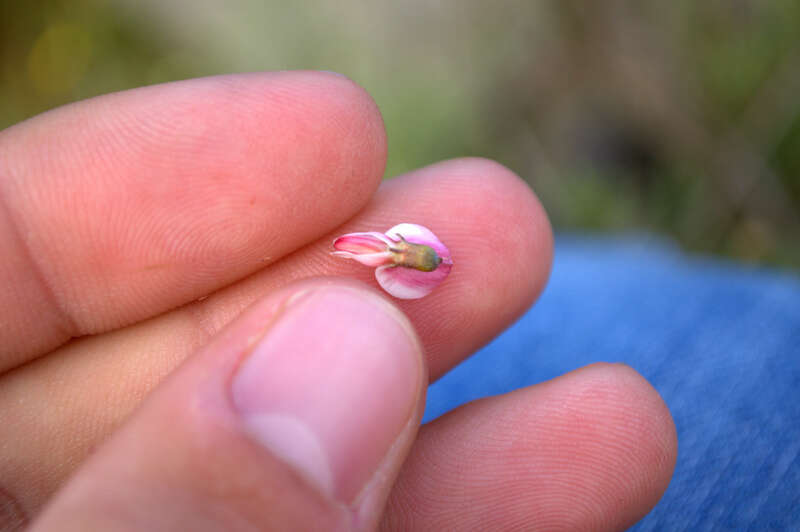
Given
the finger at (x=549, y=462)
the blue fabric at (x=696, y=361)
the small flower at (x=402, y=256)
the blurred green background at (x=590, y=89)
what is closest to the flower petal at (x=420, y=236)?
the small flower at (x=402, y=256)

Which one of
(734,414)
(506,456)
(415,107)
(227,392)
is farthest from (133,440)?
(415,107)

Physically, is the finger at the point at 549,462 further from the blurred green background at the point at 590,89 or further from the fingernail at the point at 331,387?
the blurred green background at the point at 590,89

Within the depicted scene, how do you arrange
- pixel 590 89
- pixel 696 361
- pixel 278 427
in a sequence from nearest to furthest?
1. pixel 278 427
2. pixel 696 361
3. pixel 590 89

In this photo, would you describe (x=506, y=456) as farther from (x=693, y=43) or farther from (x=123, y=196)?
(x=693, y=43)

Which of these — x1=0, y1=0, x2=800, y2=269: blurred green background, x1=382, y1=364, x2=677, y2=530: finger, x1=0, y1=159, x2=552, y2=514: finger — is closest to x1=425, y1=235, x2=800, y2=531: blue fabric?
x1=382, y1=364, x2=677, y2=530: finger

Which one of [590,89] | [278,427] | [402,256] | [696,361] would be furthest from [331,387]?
[590,89]

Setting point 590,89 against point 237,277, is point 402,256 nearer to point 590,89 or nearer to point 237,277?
point 237,277
